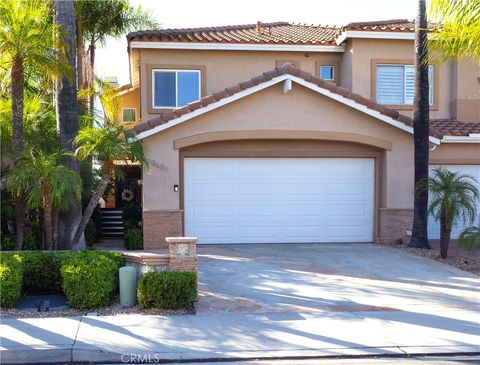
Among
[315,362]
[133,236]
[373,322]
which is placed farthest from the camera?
[133,236]

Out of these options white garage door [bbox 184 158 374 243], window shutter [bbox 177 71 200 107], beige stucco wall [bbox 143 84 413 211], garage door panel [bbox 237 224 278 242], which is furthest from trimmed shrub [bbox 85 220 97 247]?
window shutter [bbox 177 71 200 107]

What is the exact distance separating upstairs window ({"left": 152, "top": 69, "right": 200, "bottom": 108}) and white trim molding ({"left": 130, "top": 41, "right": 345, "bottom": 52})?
792 millimetres

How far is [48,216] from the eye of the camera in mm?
10969

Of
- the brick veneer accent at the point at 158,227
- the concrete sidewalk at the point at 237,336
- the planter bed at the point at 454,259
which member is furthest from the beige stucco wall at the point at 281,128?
the concrete sidewalk at the point at 237,336

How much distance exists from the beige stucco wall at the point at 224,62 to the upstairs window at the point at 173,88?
251 millimetres

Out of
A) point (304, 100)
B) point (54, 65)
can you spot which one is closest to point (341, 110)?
point (304, 100)

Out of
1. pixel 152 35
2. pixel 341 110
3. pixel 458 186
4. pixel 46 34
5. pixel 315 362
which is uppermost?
pixel 152 35

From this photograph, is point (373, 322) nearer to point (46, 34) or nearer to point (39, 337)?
point (39, 337)

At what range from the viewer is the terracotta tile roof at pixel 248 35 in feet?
57.4

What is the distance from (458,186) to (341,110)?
3.80 meters

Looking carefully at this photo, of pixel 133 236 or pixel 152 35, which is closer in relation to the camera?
pixel 133 236

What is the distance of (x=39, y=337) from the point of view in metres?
7.13

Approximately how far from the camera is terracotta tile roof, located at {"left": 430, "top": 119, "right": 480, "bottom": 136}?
16.1 meters

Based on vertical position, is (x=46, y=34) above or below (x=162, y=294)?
above
